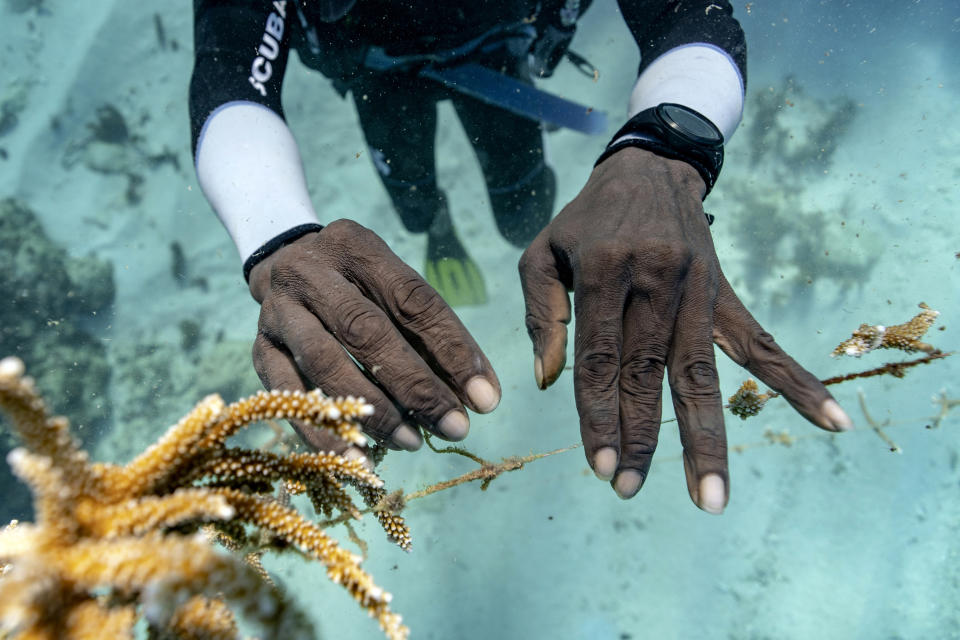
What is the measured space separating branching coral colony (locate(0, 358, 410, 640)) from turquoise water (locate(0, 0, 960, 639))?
9.47ft

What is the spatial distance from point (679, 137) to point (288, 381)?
219 centimetres

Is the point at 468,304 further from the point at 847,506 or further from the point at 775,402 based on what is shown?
the point at 847,506

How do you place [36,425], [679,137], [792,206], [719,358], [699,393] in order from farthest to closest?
1. [792,206]
2. [719,358]
3. [679,137]
4. [699,393]
5. [36,425]

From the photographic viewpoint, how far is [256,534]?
1.65 metres

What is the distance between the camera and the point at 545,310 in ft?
6.66

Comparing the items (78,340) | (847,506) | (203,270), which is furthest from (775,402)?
(78,340)

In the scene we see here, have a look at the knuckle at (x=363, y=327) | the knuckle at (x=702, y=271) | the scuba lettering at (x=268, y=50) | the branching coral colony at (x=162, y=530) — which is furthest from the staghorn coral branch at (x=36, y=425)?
the scuba lettering at (x=268, y=50)

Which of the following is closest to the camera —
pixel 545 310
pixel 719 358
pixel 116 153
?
pixel 545 310

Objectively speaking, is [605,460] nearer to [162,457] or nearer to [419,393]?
[419,393]

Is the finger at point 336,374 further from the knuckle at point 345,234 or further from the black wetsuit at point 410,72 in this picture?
the black wetsuit at point 410,72

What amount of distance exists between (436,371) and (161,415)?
5446 mm

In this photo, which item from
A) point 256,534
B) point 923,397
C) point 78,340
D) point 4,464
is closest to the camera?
point 256,534

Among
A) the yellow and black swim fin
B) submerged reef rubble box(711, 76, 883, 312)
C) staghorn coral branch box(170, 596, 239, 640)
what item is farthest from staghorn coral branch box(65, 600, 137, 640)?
submerged reef rubble box(711, 76, 883, 312)

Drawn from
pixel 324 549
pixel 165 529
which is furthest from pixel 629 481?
pixel 165 529
